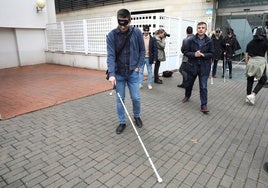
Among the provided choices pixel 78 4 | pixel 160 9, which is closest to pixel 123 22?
pixel 160 9

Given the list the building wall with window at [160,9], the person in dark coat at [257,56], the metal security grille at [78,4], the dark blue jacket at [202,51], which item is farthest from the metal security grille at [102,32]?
the metal security grille at [78,4]

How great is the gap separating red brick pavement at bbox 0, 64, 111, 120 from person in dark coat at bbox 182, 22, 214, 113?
10.0 feet

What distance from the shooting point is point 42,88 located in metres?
7.26

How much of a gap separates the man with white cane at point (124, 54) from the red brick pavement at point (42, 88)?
2607mm

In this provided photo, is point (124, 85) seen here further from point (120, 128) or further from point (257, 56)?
point (257, 56)

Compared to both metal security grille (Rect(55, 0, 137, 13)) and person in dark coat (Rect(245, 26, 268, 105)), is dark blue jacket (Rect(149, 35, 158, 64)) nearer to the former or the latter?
person in dark coat (Rect(245, 26, 268, 105))

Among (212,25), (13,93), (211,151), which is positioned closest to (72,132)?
(211,151)

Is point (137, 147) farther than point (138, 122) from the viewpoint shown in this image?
No

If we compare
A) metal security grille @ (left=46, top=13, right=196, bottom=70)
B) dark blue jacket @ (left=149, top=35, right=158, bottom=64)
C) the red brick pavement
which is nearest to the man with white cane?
the red brick pavement

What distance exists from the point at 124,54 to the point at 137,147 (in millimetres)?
1559

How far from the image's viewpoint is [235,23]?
1170 cm

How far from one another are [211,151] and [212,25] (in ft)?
34.0

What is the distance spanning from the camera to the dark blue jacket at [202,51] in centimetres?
479

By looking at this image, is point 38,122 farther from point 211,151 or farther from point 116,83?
point 211,151
